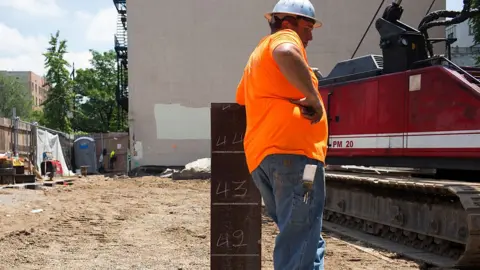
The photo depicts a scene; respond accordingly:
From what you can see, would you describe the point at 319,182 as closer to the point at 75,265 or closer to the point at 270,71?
the point at 270,71

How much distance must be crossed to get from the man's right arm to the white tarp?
20465 millimetres

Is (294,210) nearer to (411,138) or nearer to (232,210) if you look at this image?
(232,210)

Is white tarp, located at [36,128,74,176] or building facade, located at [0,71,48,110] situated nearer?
white tarp, located at [36,128,74,176]

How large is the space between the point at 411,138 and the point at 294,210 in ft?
15.9

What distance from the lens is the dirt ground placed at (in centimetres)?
610

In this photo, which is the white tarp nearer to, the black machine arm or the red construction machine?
the red construction machine

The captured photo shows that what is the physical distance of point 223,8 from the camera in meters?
26.9

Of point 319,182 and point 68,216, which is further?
point 68,216

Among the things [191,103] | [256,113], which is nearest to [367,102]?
[256,113]

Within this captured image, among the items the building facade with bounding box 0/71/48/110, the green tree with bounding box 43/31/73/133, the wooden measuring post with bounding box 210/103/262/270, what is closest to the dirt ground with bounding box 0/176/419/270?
the wooden measuring post with bounding box 210/103/262/270

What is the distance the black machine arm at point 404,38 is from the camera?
7.47 metres

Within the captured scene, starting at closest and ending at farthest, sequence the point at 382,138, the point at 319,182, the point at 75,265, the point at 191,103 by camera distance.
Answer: the point at 319,182, the point at 75,265, the point at 382,138, the point at 191,103

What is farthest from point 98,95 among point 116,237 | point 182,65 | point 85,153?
point 116,237

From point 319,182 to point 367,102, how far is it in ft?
17.7
